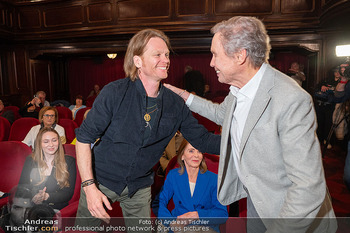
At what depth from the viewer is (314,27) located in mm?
6418

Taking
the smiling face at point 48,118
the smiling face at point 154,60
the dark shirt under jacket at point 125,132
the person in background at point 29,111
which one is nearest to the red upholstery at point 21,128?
the smiling face at point 48,118

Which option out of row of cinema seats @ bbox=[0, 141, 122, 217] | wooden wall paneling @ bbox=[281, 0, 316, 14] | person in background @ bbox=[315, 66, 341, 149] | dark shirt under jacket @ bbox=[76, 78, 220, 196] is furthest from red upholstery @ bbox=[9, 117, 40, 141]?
wooden wall paneling @ bbox=[281, 0, 316, 14]

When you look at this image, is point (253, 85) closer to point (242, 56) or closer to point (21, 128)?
point (242, 56)

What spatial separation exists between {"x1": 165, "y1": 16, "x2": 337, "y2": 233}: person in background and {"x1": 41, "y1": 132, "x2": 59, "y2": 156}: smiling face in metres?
1.84

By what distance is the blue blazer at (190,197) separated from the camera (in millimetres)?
2074

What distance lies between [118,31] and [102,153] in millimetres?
6379

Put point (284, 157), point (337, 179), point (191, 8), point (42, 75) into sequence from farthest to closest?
point (42, 75) → point (191, 8) → point (337, 179) → point (284, 157)

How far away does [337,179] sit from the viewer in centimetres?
401

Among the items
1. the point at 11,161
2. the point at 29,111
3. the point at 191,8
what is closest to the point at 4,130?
the point at 29,111

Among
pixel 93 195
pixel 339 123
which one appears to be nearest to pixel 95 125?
pixel 93 195

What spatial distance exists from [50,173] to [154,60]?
1.66m

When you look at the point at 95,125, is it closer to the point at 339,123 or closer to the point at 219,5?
the point at 339,123

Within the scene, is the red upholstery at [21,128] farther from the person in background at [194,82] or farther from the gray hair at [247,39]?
A: the person in background at [194,82]

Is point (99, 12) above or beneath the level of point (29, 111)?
above
